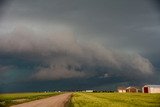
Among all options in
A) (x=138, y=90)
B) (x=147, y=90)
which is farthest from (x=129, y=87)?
(x=147, y=90)

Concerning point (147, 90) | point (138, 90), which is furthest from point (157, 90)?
point (138, 90)

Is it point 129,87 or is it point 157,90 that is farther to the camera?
point 129,87

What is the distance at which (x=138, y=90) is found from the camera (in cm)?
18038

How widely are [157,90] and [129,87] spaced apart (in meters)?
45.4

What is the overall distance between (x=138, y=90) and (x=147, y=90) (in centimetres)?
3224

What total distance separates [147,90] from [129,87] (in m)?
40.5

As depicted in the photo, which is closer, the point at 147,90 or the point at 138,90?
the point at 147,90

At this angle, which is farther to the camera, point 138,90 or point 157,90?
point 138,90

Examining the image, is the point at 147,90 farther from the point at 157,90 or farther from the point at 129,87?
the point at 129,87

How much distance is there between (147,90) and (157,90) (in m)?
5.75

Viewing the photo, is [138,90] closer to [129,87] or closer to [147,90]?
[129,87]

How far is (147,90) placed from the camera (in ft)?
487

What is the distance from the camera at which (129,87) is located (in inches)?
7431
